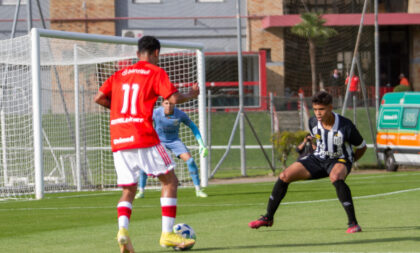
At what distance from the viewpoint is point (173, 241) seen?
7.64 meters

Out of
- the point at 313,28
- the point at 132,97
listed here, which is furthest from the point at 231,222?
the point at 313,28

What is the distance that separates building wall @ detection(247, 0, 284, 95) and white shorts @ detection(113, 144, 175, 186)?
3526cm

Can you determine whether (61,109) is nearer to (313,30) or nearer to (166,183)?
(166,183)

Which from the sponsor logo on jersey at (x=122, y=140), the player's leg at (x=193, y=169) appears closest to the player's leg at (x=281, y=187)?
the sponsor logo on jersey at (x=122, y=140)

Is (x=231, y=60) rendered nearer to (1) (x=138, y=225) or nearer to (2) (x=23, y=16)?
(2) (x=23, y=16)

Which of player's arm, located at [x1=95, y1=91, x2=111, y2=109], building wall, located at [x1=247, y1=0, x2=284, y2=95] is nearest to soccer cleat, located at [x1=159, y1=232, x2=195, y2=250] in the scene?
player's arm, located at [x1=95, y1=91, x2=111, y2=109]

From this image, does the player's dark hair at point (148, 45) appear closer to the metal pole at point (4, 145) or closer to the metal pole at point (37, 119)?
the metal pole at point (37, 119)

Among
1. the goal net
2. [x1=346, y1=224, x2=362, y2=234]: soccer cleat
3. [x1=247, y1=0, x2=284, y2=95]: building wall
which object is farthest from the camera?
[x1=247, y1=0, x2=284, y2=95]: building wall

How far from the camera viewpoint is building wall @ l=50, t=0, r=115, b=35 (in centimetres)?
4062

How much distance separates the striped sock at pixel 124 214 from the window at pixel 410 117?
59.2 ft

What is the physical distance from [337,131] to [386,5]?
37.4 meters

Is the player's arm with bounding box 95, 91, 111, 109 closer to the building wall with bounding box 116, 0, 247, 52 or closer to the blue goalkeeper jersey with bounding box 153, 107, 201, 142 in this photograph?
the blue goalkeeper jersey with bounding box 153, 107, 201, 142

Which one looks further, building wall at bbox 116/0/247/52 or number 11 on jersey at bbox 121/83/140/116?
building wall at bbox 116/0/247/52

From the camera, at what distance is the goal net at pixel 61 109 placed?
55.7 ft
